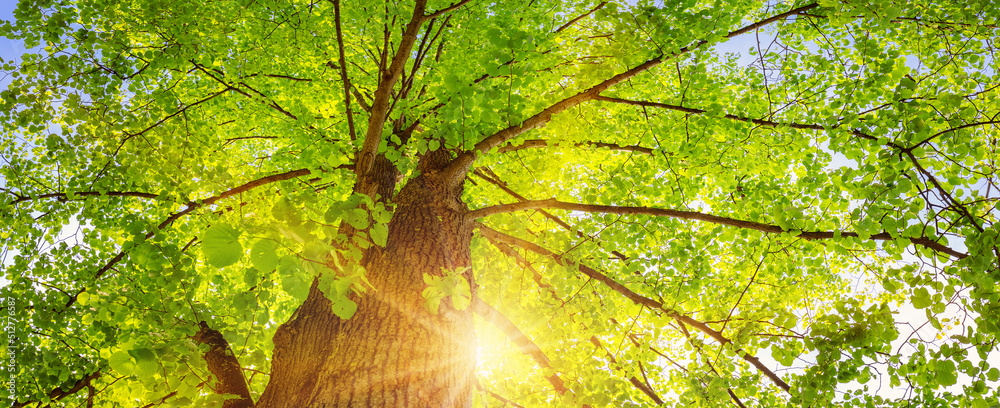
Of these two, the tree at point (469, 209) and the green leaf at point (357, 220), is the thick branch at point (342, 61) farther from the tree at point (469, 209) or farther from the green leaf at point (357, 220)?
the green leaf at point (357, 220)

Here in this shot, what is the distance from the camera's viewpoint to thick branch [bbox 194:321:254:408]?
8.19ft

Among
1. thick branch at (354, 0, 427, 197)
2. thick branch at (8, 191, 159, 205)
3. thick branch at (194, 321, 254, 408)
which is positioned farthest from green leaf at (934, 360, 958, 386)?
thick branch at (8, 191, 159, 205)

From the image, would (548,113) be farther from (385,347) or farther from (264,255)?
(264,255)

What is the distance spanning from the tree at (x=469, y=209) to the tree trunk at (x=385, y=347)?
0.01 m

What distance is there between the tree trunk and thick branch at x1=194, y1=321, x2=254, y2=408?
0.52 metres

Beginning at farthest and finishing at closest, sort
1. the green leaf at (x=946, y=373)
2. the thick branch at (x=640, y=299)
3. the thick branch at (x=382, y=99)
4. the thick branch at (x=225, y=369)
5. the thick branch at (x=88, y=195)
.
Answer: the thick branch at (x=88, y=195) → the thick branch at (x=640, y=299) → the thick branch at (x=225, y=369) → the thick branch at (x=382, y=99) → the green leaf at (x=946, y=373)

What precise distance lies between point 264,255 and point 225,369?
63.5 inches

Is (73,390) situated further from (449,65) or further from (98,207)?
(449,65)

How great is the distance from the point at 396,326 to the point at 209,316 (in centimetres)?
123

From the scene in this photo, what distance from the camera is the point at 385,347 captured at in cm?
209

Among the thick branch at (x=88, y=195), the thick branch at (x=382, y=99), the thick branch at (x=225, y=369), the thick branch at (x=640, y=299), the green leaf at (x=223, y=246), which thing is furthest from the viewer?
the thick branch at (x=88, y=195)

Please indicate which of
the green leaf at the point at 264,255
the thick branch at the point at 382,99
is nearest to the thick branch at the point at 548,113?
the thick branch at the point at 382,99

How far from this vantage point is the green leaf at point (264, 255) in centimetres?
151

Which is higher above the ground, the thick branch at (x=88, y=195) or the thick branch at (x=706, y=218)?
the thick branch at (x=706, y=218)
